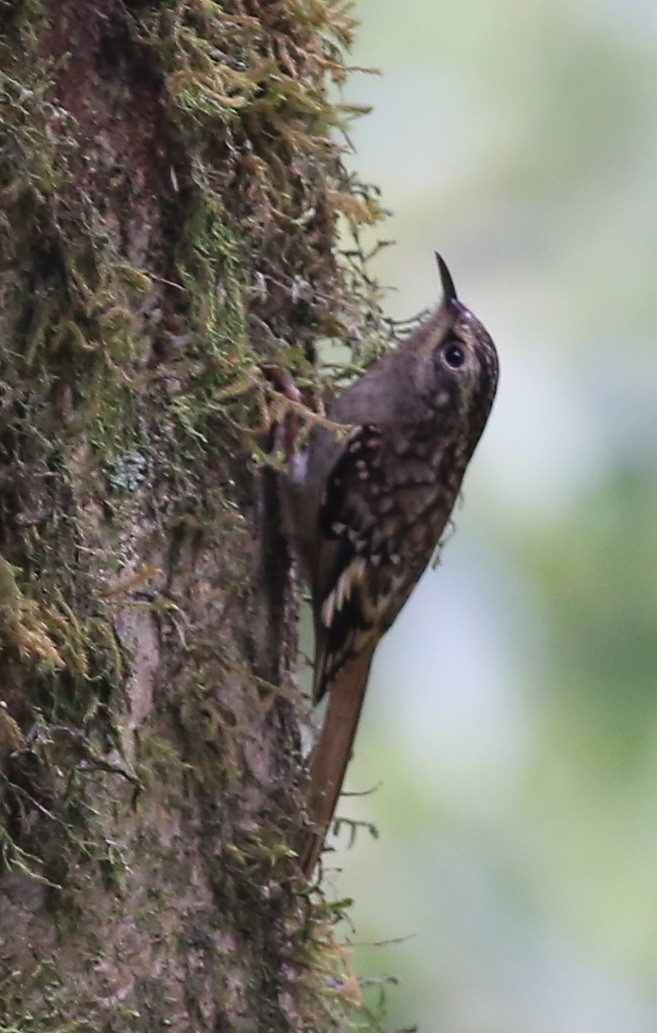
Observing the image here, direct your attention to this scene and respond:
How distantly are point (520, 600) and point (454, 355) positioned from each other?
1190mm

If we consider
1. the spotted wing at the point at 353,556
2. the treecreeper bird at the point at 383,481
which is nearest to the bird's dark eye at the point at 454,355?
the treecreeper bird at the point at 383,481

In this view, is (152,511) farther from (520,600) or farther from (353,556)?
(520,600)

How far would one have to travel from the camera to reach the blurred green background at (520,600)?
Answer: 3.28 m

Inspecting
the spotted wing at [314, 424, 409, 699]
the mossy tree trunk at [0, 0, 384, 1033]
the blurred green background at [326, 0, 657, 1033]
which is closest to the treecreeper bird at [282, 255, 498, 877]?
the spotted wing at [314, 424, 409, 699]

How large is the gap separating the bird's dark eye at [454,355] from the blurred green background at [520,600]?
A: 100 cm

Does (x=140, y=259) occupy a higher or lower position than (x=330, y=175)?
lower

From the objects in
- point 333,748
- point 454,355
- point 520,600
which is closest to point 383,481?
point 454,355

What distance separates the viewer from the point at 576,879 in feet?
11.2

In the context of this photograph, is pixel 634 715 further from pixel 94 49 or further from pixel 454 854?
pixel 94 49

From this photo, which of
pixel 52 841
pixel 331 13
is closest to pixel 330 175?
pixel 331 13

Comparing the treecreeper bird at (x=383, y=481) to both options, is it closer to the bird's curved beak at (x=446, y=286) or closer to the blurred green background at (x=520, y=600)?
the bird's curved beak at (x=446, y=286)

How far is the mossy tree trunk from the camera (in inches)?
48.1

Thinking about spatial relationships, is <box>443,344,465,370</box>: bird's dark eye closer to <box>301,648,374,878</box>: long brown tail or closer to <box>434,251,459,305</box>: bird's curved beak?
<box>434,251,459,305</box>: bird's curved beak

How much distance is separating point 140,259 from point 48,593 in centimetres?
43
